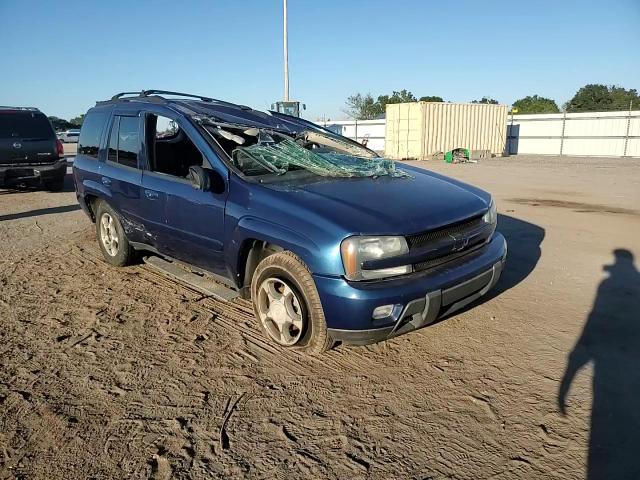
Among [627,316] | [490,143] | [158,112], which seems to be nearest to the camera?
[627,316]

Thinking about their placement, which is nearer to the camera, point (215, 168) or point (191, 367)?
point (191, 367)

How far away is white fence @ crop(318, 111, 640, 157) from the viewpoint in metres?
27.6

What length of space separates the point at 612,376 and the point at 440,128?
24.8m

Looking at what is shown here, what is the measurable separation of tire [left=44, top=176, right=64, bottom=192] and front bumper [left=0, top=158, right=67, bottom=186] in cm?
14

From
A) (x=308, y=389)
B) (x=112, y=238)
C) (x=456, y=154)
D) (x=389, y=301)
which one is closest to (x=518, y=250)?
(x=389, y=301)

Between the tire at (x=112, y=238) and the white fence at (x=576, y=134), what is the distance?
84.6ft

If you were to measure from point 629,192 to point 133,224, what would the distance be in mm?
11642

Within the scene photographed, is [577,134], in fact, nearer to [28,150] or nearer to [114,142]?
[28,150]

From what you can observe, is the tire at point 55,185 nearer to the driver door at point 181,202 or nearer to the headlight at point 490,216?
the driver door at point 181,202

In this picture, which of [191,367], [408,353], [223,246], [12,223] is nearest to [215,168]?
[223,246]

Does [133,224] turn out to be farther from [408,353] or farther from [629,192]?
[629,192]

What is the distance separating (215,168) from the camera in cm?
374

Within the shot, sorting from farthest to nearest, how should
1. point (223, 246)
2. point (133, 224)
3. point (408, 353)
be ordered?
point (133, 224) < point (223, 246) < point (408, 353)

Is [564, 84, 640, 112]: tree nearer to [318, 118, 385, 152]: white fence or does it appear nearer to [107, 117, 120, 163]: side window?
[318, 118, 385, 152]: white fence
